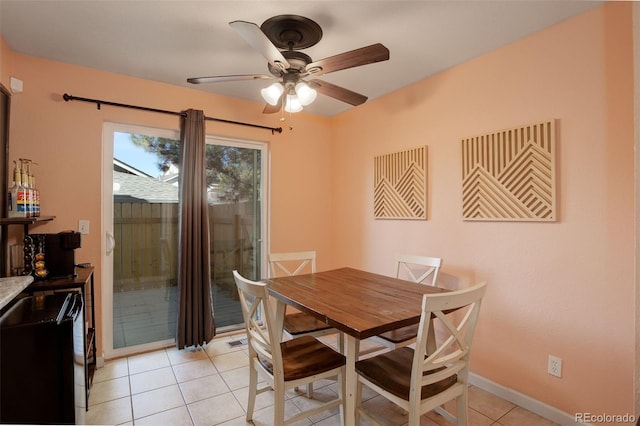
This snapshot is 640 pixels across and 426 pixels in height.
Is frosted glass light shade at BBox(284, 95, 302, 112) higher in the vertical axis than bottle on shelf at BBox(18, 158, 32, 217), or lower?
higher

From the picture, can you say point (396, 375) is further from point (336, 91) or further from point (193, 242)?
point (193, 242)

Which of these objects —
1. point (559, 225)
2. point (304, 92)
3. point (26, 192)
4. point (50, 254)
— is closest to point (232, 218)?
point (50, 254)

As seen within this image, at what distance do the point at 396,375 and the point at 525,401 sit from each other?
3.76ft

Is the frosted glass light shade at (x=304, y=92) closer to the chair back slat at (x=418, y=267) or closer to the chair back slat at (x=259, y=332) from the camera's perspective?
the chair back slat at (x=259, y=332)

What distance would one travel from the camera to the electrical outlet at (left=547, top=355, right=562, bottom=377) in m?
1.94

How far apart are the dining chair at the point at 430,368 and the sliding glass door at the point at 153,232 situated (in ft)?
6.65

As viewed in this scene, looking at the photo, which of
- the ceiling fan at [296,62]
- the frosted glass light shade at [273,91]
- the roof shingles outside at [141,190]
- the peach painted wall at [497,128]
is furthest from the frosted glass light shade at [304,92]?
the roof shingles outside at [141,190]

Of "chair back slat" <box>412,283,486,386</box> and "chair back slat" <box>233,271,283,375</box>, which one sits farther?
"chair back slat" <box>233,271,283,375</box>

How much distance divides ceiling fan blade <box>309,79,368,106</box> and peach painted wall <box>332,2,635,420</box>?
35.4 inches

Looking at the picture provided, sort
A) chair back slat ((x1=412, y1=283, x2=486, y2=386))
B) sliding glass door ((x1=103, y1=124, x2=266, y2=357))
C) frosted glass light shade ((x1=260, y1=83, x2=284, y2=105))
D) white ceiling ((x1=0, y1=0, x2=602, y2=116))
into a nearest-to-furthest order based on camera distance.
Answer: chair back slat ((x1=412, y1=283, x2=486, y2=386)) → white ceiling ((x1=0, y1=0, x2=602, y2=116)) → frosted glass light shade ((x1=260, y1=83, x2=284, y2=105)) → sliding glass door ((x1=103, y1=124, x2=266, y2=357))

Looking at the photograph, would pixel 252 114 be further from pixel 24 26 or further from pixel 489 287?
pixel 489 287

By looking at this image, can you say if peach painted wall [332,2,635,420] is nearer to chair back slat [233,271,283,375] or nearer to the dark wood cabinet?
chair back slat [233,271,283,375]
